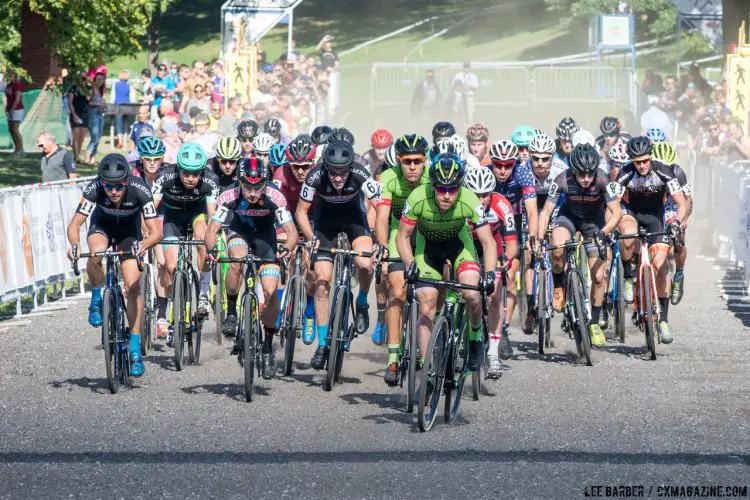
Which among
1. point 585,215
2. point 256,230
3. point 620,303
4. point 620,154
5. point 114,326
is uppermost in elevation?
point 620,154

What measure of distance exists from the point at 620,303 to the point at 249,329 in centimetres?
439

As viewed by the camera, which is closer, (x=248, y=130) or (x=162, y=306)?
(x=162, y=306)

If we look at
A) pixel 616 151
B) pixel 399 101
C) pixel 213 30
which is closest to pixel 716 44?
pixel 399 101

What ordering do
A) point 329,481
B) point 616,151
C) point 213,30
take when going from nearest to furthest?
point 329,481
point 616,151
point 213,30

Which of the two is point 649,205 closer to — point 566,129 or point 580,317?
point 580,317

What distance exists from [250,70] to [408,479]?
72.3ft

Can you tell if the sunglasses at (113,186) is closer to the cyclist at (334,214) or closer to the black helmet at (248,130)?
the cyclist at (334,214)

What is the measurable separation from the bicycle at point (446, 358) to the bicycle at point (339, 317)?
150 cm

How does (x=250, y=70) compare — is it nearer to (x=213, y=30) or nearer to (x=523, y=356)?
(x=523, y=356)

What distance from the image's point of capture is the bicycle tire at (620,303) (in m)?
13.8

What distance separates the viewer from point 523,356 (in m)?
13.8

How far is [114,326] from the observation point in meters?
11.6

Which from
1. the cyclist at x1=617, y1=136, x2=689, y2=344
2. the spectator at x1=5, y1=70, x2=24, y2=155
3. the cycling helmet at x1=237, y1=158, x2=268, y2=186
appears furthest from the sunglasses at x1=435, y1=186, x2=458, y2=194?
the spectator at x1=5, y1=70, x2=24, y2=155

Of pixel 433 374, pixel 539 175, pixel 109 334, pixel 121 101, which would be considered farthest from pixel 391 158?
pixel 121 101
